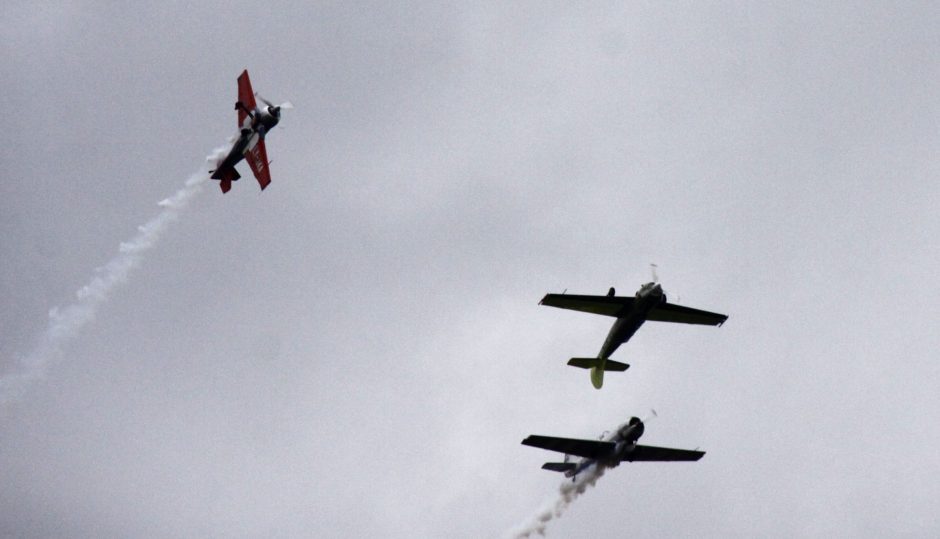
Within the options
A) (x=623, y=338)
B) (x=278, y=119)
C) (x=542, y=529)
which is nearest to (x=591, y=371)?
(x=623, y=338)

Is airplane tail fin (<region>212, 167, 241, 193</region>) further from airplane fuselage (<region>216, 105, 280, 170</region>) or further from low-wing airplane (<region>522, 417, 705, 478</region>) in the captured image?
low-wing airplane (<region>522, 417, 705, 478</region>)

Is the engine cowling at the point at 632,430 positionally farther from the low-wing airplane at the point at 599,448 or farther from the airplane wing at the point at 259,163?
the airplane wing at the point at 259,163

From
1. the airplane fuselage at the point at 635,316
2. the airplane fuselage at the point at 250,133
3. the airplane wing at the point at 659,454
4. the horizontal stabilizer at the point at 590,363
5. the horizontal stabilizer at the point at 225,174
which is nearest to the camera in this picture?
the airplane fuselage at the point at 635,316

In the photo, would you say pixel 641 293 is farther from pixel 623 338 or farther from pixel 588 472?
pixel 588 472

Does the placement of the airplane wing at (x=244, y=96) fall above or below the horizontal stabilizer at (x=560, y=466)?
above

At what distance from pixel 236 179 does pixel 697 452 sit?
3992 centimetres

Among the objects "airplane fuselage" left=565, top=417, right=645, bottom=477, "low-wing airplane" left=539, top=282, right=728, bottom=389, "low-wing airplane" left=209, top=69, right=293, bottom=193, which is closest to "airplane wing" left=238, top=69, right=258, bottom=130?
"low-wing airplane" left=209, top=69, right=293, bottom=193

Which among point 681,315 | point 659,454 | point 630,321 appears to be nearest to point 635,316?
point 630,321

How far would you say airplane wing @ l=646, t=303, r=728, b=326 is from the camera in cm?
10894

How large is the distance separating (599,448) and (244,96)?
3573 cm

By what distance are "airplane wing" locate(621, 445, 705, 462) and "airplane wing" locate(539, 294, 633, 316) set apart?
10641 millimetres

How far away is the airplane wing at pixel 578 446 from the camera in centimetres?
10869

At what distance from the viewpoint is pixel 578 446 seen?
110 metres

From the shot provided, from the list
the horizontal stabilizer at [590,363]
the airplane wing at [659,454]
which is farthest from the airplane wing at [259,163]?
the airplane wing at [659,454]
